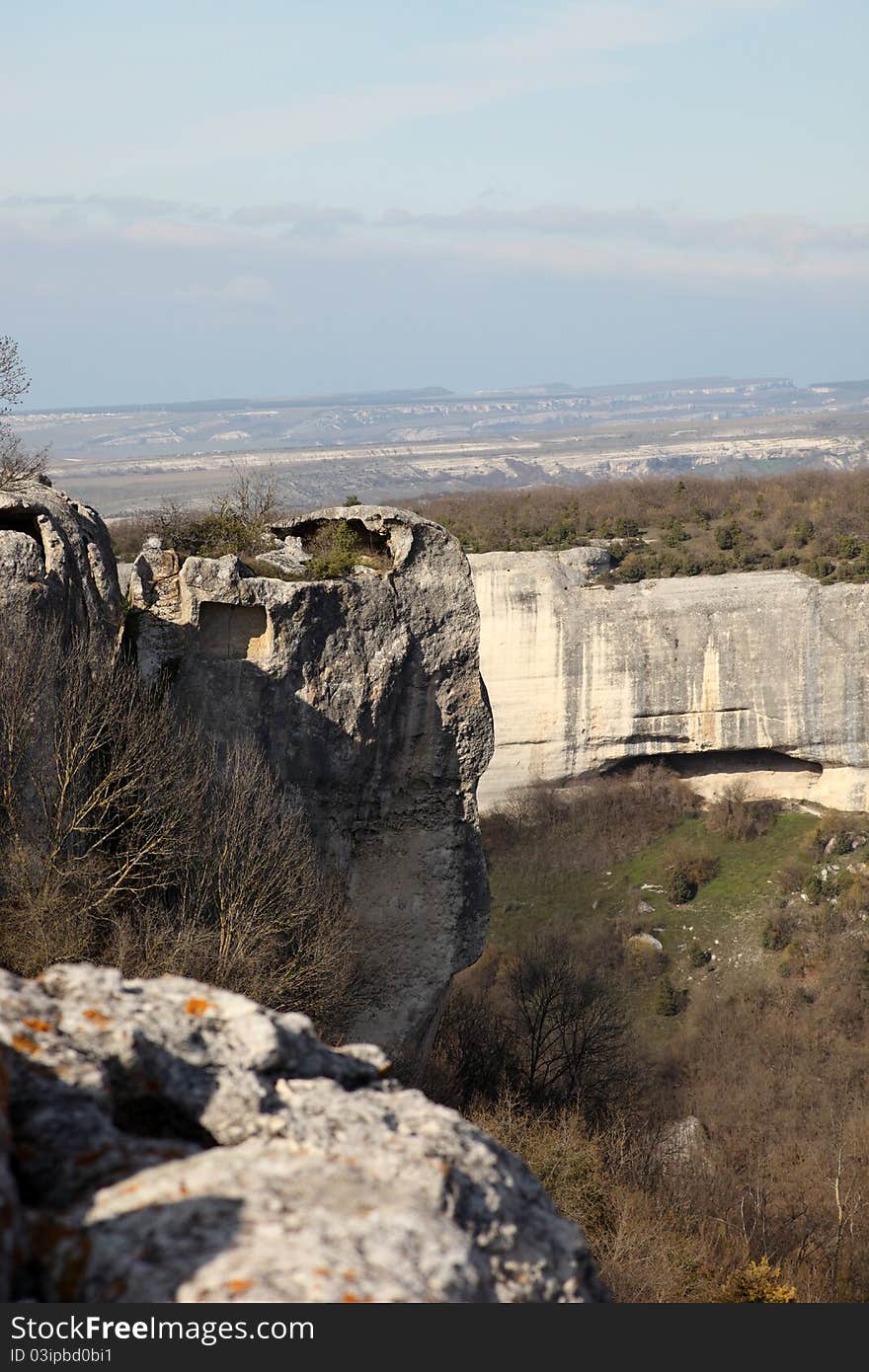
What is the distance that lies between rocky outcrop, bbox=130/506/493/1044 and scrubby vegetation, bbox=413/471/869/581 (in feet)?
78.1

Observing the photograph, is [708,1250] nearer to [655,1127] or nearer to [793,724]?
[655,1127]

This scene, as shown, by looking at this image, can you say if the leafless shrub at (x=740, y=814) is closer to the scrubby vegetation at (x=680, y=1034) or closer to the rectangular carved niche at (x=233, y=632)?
the scrubby vegetation at (x=680, y=1034)

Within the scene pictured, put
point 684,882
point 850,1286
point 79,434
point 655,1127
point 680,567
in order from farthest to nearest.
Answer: point 79,434 < point 680,567 < point 684,882 < point 655,1127 < point 850,1286

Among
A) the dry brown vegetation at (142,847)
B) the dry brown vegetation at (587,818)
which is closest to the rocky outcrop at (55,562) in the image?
the dry brown vegetation at (142,847)

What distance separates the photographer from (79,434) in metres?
182

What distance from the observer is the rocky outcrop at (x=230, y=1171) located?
3.55 metres

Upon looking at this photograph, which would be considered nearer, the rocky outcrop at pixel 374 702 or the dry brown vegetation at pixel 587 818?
the rocky outcrop at pixel 374 702

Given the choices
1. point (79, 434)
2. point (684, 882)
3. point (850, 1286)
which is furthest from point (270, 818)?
Result: point (79, 434)

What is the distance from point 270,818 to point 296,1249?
461 inches

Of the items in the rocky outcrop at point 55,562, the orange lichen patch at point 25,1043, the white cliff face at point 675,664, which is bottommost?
the white cliff face at point 675,664

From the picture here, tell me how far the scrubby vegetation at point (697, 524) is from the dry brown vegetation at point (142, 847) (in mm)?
27424

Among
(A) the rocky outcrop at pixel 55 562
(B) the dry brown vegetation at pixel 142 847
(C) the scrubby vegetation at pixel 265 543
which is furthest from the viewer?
(C) the scrubby vegetation at pixel 265 543

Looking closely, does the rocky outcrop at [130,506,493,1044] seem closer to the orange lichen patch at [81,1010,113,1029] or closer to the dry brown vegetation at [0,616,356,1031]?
the dry brown vegetation at [0,616,356,1031]

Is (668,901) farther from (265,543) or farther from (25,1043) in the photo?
(25,1043)
